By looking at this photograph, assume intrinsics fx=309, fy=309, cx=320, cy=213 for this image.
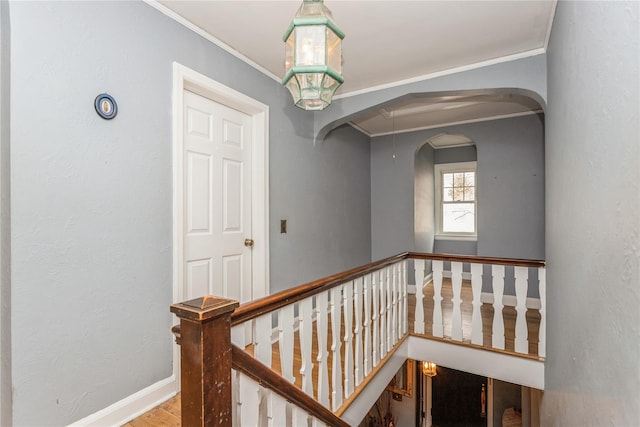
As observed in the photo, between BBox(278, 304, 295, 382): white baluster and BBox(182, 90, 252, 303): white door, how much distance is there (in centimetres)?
107

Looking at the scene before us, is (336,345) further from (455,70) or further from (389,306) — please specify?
(455,70)

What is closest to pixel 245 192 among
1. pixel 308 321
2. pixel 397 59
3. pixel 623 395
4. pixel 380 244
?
pixel 308 321

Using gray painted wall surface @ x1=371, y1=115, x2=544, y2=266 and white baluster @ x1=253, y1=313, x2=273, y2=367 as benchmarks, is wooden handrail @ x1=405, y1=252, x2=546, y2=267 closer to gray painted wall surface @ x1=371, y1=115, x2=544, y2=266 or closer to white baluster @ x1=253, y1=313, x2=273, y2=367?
gray painted wall surface @ x1=371, y1=115, x2=544, y2=266

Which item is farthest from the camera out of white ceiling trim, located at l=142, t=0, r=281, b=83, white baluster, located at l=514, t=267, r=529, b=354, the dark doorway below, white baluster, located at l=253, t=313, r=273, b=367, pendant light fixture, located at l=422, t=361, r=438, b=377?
the dark doorway below

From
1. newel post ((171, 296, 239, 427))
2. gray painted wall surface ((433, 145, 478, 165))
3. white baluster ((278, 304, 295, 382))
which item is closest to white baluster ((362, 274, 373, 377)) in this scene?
white baluster ((278, 304, 295, 382))

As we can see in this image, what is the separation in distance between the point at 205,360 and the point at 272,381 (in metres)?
0.36

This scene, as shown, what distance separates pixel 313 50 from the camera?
1220 mm

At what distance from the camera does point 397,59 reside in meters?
2.59

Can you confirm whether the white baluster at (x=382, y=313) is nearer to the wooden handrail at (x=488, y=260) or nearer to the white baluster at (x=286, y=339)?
the wooden handrail at (x=488, y=260)

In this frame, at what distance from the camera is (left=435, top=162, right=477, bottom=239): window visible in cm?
562

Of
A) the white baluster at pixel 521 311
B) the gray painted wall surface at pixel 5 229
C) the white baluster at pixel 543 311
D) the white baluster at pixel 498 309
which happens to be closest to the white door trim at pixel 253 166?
the gray painted wall surface at pixel 5 229

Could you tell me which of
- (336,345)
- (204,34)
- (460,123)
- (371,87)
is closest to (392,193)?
(460,123)

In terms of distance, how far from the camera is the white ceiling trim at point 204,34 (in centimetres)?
190

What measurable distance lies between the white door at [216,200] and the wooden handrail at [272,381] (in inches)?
46.5
